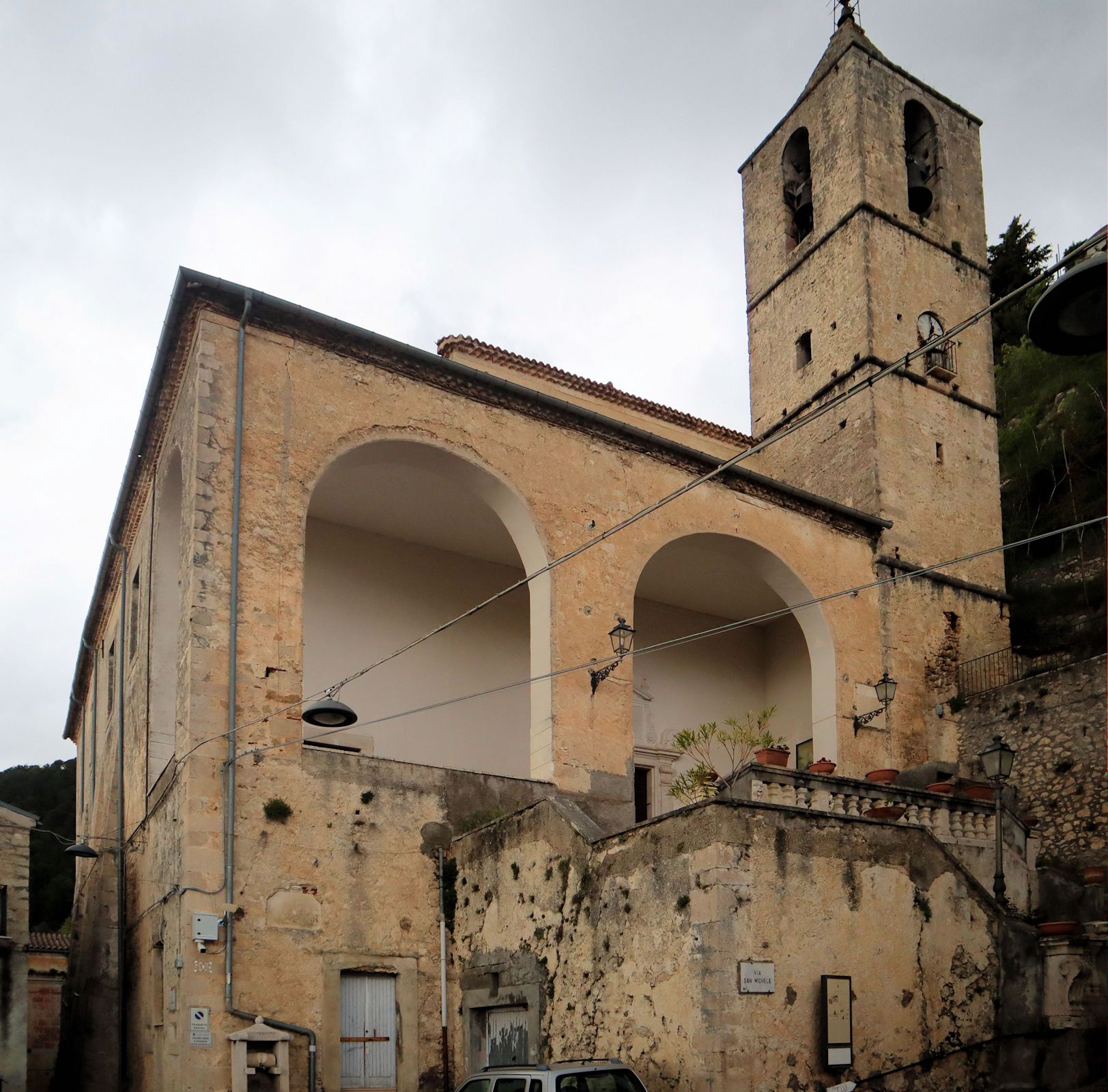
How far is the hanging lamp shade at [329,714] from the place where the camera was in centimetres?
1132

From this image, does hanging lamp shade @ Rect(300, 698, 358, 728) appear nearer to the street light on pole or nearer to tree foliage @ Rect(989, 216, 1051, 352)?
the street light on pole

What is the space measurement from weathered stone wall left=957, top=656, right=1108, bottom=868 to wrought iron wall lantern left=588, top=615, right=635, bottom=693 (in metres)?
6.04

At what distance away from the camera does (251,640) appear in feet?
40.9

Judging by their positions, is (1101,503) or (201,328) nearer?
(201,328)

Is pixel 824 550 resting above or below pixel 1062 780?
above

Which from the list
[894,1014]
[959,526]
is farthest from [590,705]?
[959,526]

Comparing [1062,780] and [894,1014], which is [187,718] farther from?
[1062,780]

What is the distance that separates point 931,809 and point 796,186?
1398cm

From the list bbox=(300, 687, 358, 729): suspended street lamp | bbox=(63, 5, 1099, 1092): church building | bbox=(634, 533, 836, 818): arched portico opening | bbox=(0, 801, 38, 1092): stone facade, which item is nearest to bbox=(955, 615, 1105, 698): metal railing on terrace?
bbox=(63, 5, 1099, 1092): church building

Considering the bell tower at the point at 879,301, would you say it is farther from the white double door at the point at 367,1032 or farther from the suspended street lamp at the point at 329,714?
the white double door at the point at 367,1032

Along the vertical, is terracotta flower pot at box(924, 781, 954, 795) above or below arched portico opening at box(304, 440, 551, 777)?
below

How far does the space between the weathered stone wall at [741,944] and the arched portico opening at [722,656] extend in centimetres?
608

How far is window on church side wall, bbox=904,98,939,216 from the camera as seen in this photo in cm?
2205

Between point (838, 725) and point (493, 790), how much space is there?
565 centimetres
